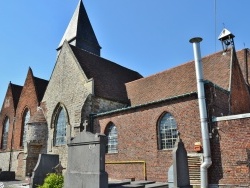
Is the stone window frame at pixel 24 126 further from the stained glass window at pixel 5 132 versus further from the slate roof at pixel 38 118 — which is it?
the slate roof at pixel 38 118

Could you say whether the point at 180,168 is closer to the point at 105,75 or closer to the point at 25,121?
the point at 105,75

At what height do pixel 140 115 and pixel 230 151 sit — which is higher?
pixel 140 115

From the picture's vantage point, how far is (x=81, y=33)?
30656mm

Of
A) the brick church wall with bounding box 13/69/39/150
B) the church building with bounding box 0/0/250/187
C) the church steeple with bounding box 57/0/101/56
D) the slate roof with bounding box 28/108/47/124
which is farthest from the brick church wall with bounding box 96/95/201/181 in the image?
the church steeple with bounding box 57/0/101/56

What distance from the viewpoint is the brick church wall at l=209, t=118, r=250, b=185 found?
1127cm

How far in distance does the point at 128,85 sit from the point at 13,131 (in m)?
13.7

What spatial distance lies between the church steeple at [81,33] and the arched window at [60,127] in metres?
11.0

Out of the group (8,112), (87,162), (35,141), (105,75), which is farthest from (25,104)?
(87,162)

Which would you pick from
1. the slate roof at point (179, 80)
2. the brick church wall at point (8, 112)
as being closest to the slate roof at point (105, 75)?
the slate roof at point (179, 80)

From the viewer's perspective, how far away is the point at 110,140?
57.6 ft

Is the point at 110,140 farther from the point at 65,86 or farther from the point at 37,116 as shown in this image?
the point at 37,116

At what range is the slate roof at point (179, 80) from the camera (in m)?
16.3

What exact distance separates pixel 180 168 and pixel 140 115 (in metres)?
5.85

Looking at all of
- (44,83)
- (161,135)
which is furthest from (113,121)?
(44,83)
